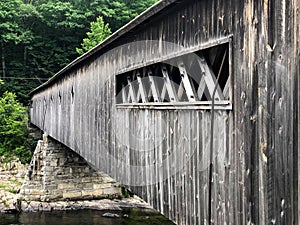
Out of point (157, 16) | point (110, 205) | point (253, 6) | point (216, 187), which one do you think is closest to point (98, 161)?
point (157, 16)

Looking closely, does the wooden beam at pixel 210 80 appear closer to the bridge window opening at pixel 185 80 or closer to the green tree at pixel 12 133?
the bridge window opening at pixel 185 80

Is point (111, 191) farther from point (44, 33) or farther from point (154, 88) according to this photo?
point (44, 33)

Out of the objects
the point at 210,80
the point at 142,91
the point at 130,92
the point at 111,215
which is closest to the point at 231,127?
the point at 210,80

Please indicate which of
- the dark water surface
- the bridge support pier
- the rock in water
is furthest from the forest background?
the rock in water

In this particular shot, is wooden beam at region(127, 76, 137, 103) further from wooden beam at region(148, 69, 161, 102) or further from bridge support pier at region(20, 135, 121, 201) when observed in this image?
bridge support pier at region(20, 135, 121, 201)

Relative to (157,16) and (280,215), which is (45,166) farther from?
(280,215)

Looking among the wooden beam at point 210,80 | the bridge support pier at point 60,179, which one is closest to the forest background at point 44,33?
the bridge support pier at point 60,179

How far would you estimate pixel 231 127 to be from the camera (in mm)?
3191

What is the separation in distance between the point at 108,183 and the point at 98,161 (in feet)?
25.0

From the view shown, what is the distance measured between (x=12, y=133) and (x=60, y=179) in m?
7.01

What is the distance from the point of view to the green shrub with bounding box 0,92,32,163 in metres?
19.6

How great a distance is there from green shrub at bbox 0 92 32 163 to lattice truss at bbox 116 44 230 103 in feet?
49.7

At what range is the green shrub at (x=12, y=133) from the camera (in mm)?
Result: 19641

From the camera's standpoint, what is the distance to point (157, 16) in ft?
15.0
